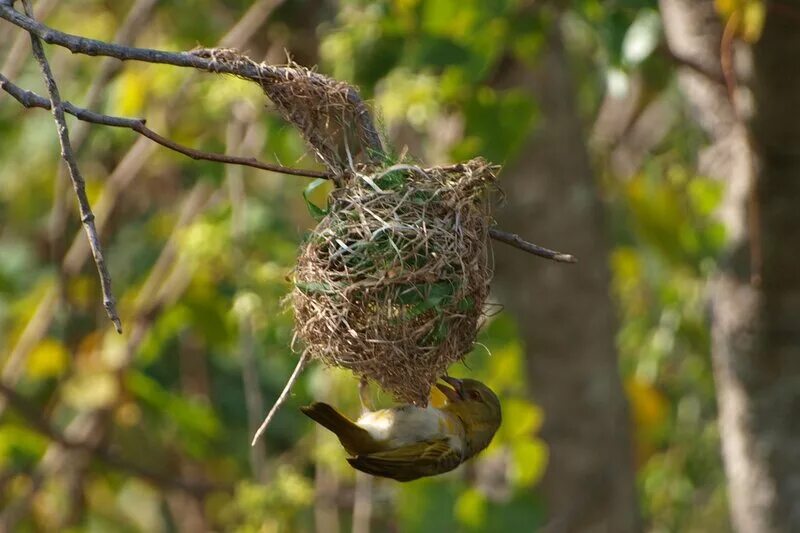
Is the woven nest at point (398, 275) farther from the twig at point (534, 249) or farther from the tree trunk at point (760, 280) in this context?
the tree trunk at point (760, 280)

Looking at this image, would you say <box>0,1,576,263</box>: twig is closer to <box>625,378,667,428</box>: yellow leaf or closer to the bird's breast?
the bird's breast

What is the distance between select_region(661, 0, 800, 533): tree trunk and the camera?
422cm

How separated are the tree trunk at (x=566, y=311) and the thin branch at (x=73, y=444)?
161 centimetres

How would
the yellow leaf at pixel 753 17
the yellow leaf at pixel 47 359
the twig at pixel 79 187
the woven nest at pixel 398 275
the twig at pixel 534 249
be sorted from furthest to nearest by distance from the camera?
1. the yellow leaf at pixel 47 359
2. the yellow leaf at pixel 753 17
3. the woven nest at pixel 398 275
4. the twig at pixel 534 249
5. the twig at pixel 79 187

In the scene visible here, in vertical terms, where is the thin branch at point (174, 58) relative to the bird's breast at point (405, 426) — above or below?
above

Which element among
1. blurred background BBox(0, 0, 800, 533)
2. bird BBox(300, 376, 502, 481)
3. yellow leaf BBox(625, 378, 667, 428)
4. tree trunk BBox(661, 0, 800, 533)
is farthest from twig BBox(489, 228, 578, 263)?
yellow leaf BBox(625, 378, 667, 428)

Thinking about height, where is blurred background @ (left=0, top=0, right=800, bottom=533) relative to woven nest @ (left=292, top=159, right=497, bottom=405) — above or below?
above

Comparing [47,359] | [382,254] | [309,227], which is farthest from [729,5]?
[47,359]

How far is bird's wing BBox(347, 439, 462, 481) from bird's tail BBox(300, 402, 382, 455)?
80 mm

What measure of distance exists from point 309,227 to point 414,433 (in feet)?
9.77

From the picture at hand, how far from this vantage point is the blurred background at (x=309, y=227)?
4570 millimetres

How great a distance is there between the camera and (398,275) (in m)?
2.54

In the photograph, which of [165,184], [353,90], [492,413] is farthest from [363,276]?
[165,184]

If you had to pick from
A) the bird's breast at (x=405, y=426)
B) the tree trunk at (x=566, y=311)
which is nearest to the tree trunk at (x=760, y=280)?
the tree trunk at (x=566, y=311)
